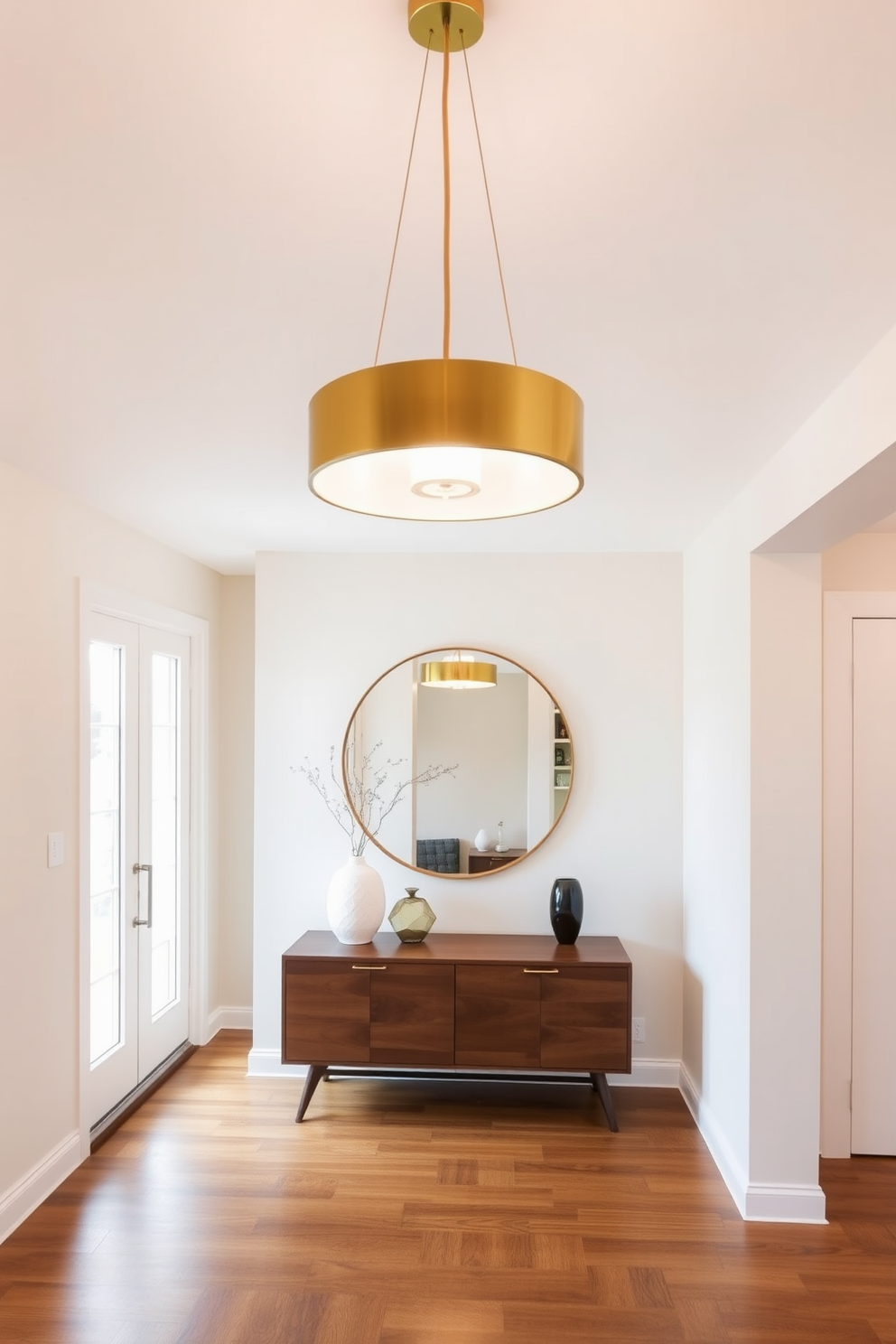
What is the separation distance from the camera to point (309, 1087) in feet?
13.2

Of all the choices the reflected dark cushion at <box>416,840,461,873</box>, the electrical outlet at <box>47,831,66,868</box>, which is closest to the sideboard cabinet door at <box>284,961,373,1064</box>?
the reflected dark cushion at <box>416,840,461,873</box>

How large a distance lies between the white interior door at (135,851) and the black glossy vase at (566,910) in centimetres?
178

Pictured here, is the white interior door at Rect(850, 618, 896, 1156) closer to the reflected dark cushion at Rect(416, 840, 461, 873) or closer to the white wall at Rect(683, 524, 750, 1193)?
the white wall at Rect(683, 524, 750, 1193)

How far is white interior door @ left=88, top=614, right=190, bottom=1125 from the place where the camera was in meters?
3.86

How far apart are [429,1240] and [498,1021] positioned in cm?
101

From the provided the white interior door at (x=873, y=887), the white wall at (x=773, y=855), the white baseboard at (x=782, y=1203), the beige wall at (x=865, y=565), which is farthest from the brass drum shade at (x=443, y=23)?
the white baseboard at (x=782, y=1203)

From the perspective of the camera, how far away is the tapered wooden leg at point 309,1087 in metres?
3.97

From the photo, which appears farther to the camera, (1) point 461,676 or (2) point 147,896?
(1) point 461,676

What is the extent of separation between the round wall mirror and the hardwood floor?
114 centimetres

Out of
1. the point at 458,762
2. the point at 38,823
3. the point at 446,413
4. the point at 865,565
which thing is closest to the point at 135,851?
the point at 38,823

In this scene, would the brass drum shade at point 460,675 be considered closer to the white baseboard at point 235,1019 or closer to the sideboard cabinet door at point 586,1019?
the sideboard cabinet door at point 586,1019

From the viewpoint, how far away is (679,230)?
5.34 ft

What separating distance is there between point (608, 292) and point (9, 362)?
54.2 inches

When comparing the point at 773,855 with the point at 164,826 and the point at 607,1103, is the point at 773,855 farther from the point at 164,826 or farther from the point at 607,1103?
the point at 164,826
